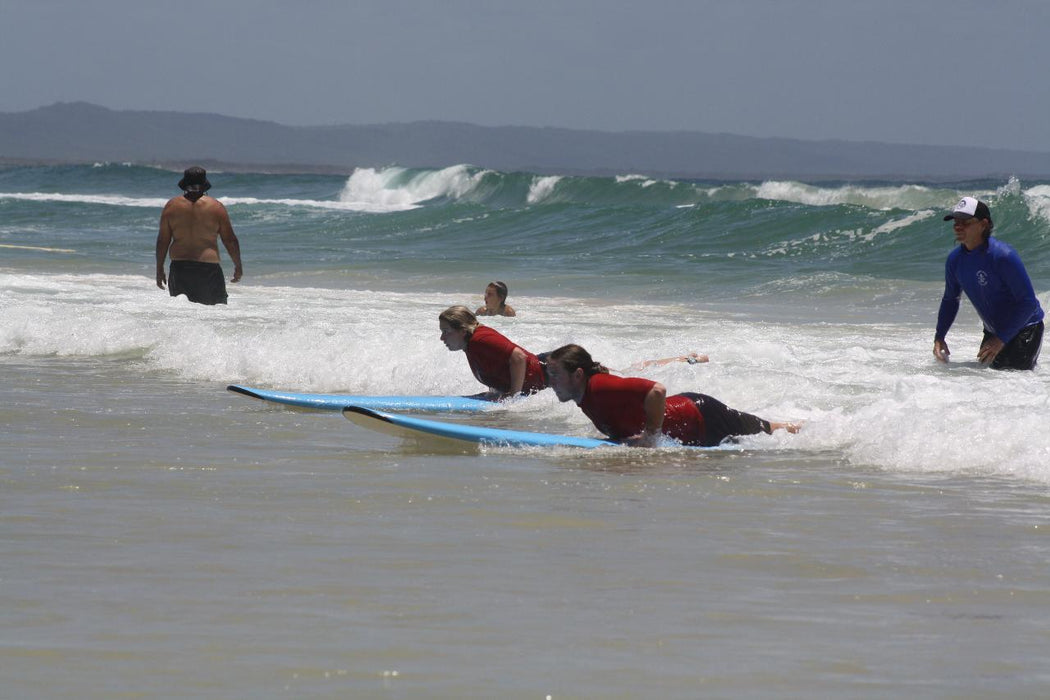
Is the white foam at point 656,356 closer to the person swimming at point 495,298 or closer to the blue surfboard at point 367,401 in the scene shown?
the person swimming at point 495,298

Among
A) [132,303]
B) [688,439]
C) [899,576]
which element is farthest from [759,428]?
[132,303]

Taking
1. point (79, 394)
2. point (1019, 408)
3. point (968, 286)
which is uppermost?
point (968, 286)

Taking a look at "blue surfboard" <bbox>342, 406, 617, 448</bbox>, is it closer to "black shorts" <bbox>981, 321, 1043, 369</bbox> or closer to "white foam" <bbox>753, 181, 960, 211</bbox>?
"black shorts" <bbox>981, 321, 1043, 369</bbox>

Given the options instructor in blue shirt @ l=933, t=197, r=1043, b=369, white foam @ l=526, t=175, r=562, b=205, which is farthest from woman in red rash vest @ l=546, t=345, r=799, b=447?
white foam @ l=526, t=175, r=562, b=205

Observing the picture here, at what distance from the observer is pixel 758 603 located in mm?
4094

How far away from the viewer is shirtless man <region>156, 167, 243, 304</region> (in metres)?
11.3

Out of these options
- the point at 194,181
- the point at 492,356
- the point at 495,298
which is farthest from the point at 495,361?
the point at 495,298

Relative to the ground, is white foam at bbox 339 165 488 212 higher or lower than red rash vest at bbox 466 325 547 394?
higher

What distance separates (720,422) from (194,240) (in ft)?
18.5

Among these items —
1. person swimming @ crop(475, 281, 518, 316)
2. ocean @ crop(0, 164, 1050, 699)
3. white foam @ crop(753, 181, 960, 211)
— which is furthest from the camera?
white foam @ crop(753, 181, 960, 211)

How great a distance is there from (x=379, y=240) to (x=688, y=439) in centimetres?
2382

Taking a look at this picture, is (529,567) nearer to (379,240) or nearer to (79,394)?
(79,394)

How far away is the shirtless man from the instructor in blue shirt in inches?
207

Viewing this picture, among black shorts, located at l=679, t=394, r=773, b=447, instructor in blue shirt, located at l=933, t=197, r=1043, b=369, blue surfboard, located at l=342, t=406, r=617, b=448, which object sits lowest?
blue surfboard, located at l=342, t=406, r=617, b=448
